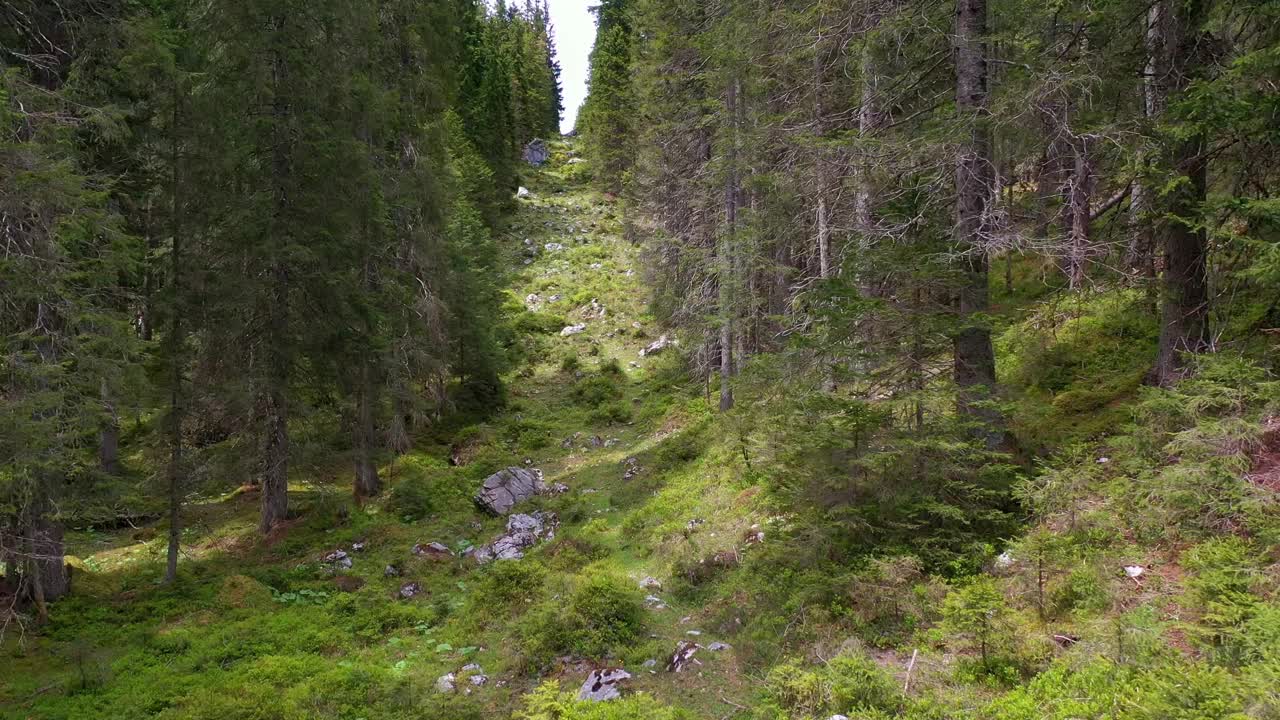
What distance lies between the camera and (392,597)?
11555mm

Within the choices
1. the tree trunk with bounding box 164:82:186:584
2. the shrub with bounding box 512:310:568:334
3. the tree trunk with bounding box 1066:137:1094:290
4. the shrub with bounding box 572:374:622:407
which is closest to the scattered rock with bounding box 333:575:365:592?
the tree trunk with bounding box 164:82:186:584

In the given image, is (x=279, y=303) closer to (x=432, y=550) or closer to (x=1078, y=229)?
(x=432, y=550)

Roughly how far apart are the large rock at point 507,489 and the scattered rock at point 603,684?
27.9 ft

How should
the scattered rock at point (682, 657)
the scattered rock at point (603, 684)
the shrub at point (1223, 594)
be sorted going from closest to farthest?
the shrub at point (1223, 594) → the scattered rock at point (603, 684) → the scattered rock at point (682, 657)

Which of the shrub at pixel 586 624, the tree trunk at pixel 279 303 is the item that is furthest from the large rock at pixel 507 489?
the shrub at pixel 586 624

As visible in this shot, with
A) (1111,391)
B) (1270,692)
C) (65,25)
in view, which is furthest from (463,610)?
(65,25)

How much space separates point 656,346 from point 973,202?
22.9m

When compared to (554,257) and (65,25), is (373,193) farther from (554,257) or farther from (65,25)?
(554,257)

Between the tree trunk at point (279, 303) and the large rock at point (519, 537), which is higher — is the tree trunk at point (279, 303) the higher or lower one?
the higher one

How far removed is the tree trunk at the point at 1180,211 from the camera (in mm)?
7266

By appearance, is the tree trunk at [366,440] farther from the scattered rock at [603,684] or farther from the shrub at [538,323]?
the shrub at [538,323]

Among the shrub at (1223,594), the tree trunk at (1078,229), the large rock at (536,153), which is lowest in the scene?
the shrub at (1223,594)

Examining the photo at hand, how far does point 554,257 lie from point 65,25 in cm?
3271

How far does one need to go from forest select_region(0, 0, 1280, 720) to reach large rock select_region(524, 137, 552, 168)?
4790 centimetres
